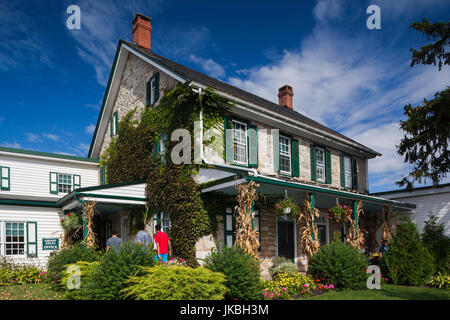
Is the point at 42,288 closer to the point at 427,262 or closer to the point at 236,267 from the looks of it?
the point at 236,267

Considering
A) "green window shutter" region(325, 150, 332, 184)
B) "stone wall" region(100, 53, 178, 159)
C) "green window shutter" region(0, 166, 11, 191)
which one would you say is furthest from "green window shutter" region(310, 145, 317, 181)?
"green window shutter" region(0, 166, 11, 191)

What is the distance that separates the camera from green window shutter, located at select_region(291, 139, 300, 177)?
48.5ft

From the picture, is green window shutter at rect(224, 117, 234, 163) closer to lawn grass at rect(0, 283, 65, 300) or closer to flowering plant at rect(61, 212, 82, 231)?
lawn grass at rect(0, 283, 65, 300)

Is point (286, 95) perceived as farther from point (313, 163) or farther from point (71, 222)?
point (71, 222)

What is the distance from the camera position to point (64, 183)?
696 inches

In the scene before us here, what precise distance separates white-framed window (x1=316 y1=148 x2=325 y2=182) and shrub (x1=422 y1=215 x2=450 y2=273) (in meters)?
4.57

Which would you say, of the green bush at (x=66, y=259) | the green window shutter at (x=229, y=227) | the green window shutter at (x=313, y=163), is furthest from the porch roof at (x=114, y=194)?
the green window shutter at (x=313, y=163)

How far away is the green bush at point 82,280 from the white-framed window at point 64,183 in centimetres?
831

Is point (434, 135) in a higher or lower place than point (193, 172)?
higher

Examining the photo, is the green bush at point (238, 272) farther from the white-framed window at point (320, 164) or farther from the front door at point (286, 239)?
the white-framed window at point (320, 164)
